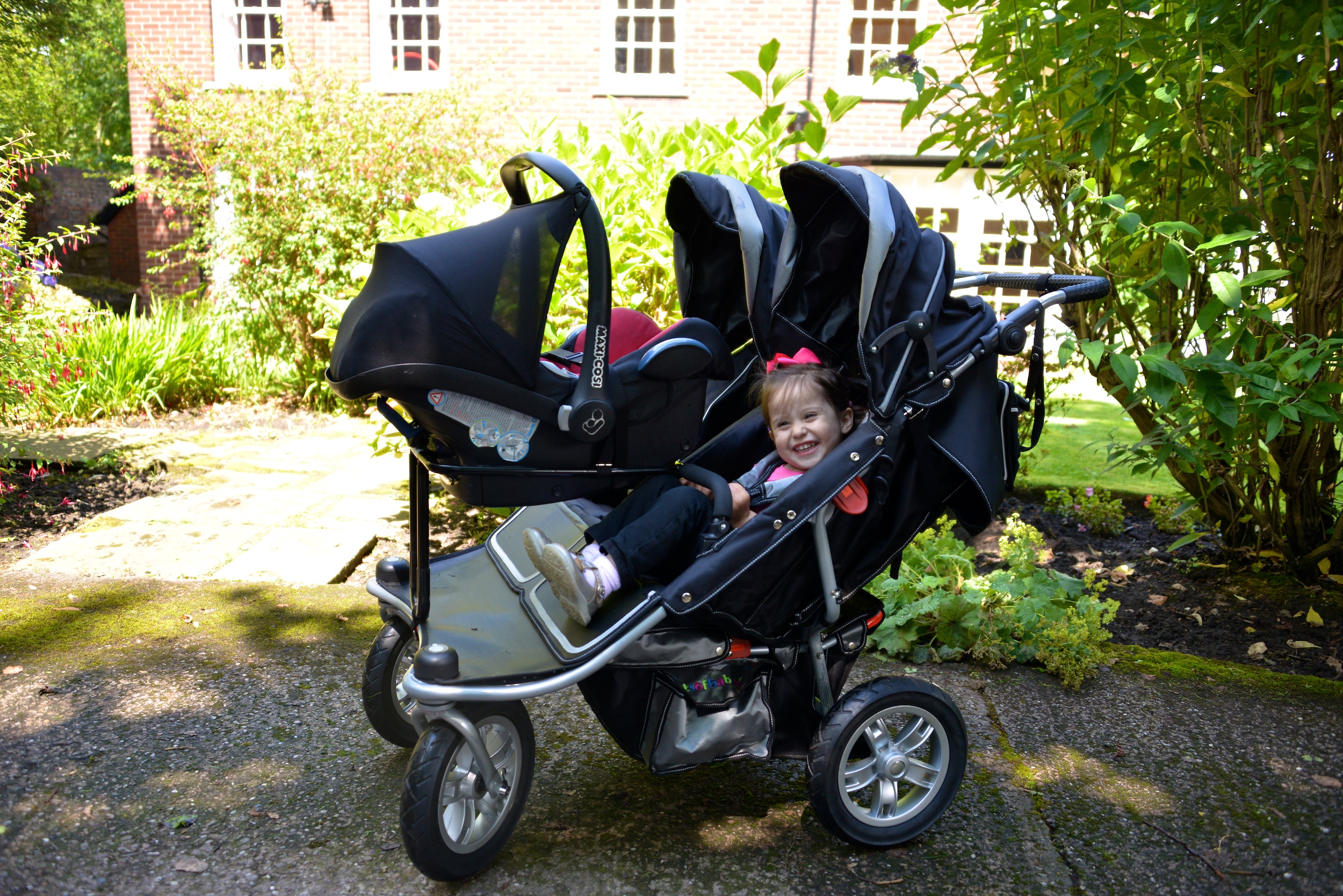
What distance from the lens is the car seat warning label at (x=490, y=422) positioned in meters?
1.96

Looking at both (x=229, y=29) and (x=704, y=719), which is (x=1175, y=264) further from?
(x=229, y=29)

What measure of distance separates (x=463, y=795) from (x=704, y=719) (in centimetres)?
62

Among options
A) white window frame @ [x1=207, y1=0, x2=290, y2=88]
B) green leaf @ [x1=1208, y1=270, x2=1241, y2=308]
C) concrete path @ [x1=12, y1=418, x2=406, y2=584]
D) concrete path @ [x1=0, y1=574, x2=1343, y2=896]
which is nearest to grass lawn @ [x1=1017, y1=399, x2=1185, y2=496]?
green leaf @ [x1=1208, y1=270, x2=1241, y2=308]

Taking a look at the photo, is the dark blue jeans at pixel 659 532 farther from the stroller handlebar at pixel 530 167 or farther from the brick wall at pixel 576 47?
the brick wall at pixel 576 47

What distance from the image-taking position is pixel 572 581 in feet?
7.19

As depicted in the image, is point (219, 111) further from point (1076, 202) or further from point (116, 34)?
point (116, 34)

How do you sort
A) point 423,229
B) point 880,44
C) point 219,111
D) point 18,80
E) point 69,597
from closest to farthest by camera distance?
1. point 69,597
2. point 423,229
3. point 219,111
4. point 880,44
5. point 18,80

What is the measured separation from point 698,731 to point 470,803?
0.58 meters

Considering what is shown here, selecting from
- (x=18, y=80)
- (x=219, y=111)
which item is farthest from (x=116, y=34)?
(x=219, y=111)

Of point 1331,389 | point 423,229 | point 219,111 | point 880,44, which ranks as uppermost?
point 880,44

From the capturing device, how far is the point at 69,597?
3.69 meters

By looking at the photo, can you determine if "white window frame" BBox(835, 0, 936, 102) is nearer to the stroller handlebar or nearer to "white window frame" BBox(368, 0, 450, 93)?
"white window frame" BBox(368, 0, 450, 93)

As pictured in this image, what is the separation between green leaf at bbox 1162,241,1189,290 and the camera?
9.10 feet

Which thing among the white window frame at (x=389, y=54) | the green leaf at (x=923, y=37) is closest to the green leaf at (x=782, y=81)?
the green leaf at (x=923, y=37)
